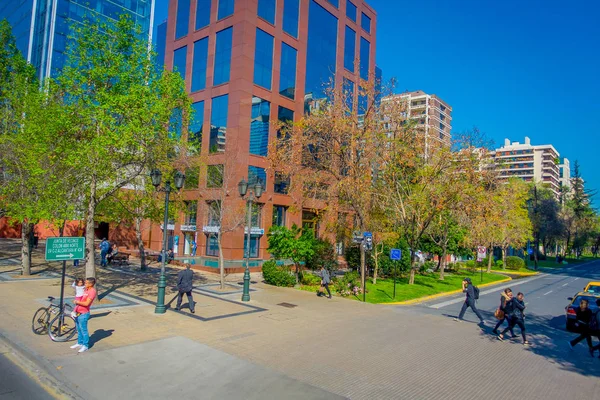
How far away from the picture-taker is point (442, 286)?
26.0 m

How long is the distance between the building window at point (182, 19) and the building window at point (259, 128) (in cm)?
1228

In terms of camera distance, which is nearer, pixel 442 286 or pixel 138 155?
pixel 138 155

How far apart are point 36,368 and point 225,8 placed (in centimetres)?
3440

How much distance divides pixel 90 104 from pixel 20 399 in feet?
34.6

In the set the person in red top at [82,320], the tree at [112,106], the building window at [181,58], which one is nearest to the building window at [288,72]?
the building window at [181,58]

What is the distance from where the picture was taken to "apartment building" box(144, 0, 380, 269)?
108ft

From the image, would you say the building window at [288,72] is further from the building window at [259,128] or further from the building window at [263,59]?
the building window at [259,128]

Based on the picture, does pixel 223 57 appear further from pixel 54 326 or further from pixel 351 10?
pixel 54 326

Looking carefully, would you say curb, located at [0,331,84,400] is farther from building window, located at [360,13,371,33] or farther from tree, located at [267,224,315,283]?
building window, located at [360,13,371,33]

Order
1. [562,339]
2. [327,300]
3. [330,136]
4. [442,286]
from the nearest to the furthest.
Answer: [562,339]
[327,300]
[330,136]
[442,286]

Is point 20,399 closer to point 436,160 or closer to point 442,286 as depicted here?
point 436,160

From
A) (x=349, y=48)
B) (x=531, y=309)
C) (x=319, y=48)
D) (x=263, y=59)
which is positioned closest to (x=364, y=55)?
(x=349, y=48)

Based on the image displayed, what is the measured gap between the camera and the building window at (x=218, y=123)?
111 ft

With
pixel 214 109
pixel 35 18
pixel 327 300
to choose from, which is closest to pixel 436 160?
pixel 327 300
